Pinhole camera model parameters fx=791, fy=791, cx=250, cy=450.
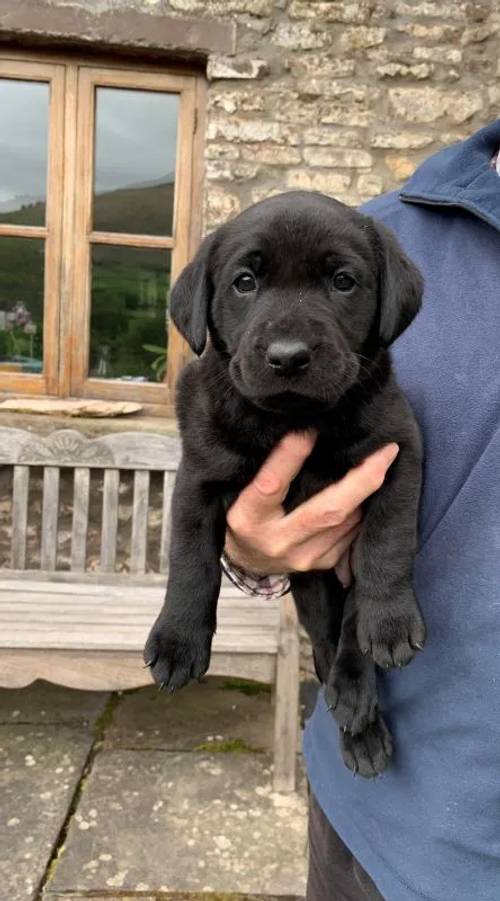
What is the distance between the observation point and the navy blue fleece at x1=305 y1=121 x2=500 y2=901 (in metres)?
1.01

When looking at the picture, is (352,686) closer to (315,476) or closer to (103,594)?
(315,476)

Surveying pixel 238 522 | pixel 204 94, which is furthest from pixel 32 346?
pixel 238 522

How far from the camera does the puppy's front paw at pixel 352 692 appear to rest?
1.22 metres

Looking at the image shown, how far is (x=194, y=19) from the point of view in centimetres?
325

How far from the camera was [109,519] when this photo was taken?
137 inches

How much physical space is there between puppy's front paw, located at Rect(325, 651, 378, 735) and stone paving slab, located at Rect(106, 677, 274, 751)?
2.04m

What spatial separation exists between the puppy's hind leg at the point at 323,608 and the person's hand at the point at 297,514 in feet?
0.24

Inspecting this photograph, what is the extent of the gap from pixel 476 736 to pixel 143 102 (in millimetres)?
3278

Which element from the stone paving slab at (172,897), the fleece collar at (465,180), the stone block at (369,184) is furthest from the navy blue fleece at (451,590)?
the stone block at (369,184)

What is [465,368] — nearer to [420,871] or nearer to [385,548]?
[385,548]

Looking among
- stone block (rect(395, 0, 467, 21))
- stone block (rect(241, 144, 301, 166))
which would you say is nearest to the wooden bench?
stone block (rect(241, 144, 301, 166))

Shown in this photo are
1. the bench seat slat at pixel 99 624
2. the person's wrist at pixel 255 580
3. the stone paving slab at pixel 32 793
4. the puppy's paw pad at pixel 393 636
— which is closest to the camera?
the puppy's paw pad at pixel 393 636

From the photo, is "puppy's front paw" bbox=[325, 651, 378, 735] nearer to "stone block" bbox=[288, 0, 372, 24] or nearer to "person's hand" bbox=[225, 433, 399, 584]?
"person's hand" bbox=[225, 433, 399, 584]

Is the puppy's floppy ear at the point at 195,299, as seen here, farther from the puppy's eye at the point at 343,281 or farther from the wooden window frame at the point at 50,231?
the wooden window frame at the point at 50,231
